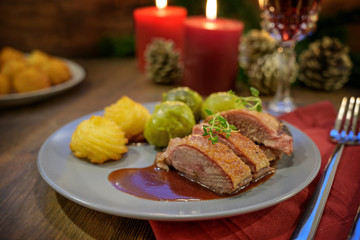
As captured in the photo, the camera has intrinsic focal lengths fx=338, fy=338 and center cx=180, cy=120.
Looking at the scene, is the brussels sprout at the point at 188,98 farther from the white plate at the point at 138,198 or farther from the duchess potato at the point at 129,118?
the white plate at the point at 138,198

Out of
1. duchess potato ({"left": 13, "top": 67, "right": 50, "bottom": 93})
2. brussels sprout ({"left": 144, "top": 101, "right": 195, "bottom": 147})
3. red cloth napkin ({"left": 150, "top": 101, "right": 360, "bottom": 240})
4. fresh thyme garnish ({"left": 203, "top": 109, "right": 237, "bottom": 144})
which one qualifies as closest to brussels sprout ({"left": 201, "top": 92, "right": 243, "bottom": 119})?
brussels sprout ({"left": 144, "top": 101, "right": 195, "bottom": 147})

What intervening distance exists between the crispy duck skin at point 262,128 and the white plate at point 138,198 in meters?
0.08

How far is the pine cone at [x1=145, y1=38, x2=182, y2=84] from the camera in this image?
276 centimetres

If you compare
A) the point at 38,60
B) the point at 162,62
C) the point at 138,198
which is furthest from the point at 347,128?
the point at 38,60

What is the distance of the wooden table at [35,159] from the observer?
114 centimetres

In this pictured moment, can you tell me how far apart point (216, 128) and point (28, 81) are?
1.55m

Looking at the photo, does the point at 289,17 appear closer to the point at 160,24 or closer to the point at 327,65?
the point at 327,65

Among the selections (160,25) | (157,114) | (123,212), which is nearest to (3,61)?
(160,25)

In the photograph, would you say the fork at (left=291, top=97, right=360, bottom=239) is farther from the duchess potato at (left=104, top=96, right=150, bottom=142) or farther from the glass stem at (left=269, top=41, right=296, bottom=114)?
the duchess potato at (left=104, top=96, right=150, bottom=142)

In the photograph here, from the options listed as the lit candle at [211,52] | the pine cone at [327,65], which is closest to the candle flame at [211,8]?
the lit candle at [211,52]

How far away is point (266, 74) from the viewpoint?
2477 millimetres

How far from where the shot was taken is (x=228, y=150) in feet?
4.22

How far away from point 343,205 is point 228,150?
46cm

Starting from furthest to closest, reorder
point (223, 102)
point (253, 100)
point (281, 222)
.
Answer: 1. point (223, 102)
2. point (253, 100)
3. point (281, 222)
